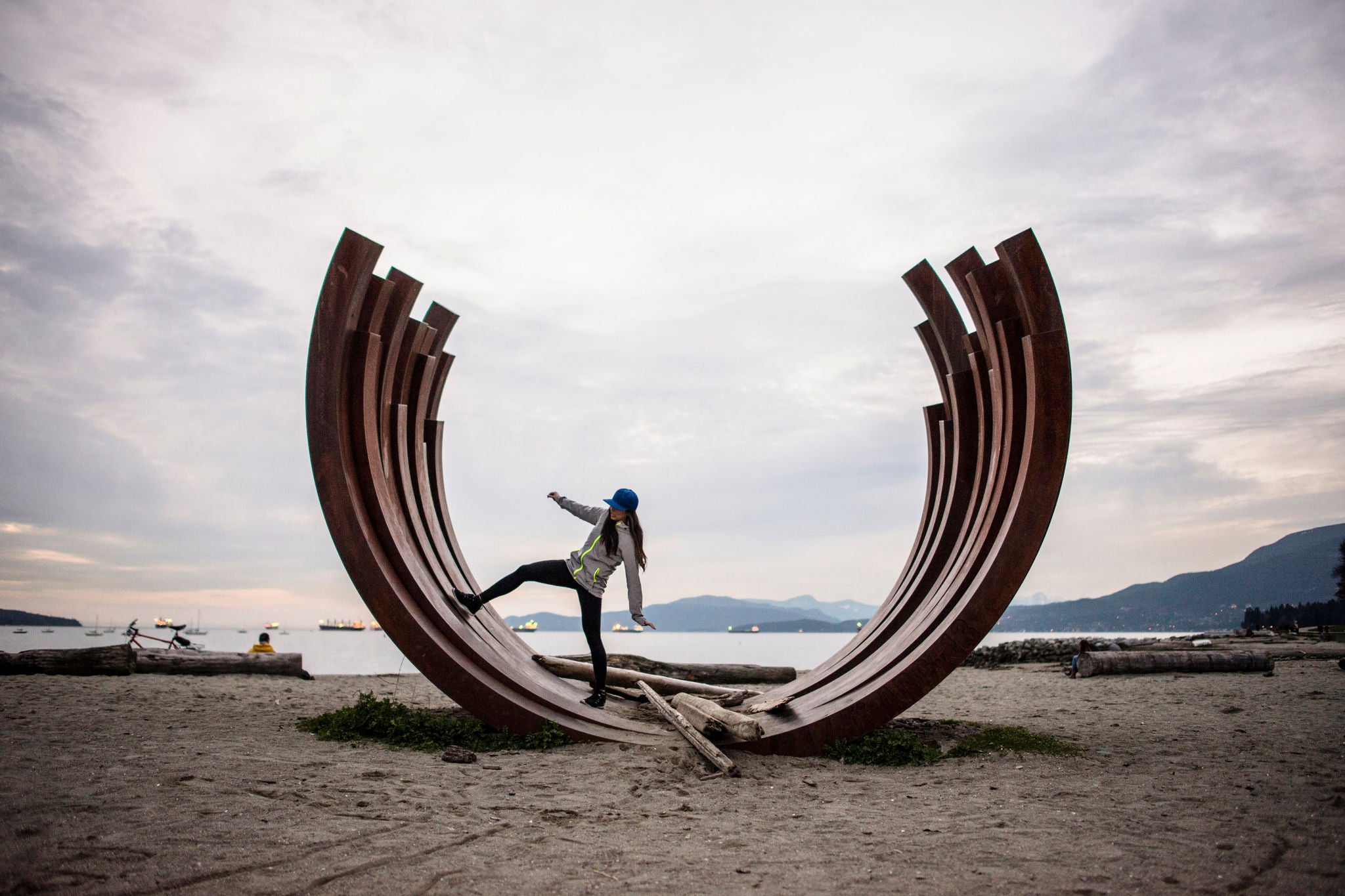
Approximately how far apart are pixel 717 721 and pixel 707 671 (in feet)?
20.3

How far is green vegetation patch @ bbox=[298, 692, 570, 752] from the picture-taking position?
662 cm

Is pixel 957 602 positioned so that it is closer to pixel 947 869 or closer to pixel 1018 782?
pixel 1018 782

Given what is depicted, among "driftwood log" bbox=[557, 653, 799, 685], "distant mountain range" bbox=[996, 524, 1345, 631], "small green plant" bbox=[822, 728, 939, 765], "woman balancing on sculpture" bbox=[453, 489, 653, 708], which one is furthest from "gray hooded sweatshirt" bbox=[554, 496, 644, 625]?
"distant mountain range" bbox=[996, 524, 1345, 631]

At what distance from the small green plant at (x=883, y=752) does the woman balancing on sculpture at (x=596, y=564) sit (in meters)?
2.05

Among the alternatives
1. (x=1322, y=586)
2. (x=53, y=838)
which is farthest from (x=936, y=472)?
(x=1322, y=586)

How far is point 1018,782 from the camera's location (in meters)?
5.48

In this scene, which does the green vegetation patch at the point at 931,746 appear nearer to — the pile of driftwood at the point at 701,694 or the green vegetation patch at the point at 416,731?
the pile of driftwood at the point at 701,694

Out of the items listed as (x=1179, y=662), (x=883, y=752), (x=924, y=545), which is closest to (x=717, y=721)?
(x=883, y=752)

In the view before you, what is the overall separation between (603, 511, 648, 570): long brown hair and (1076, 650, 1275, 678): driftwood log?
29.3 feet

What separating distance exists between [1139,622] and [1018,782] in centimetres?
13286

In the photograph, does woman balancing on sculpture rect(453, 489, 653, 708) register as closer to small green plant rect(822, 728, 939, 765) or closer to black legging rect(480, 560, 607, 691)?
black legging rect(480, 560, 607, 691)

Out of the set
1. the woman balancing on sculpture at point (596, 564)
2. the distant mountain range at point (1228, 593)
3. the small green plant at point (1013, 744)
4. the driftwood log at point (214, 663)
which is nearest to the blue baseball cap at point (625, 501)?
the woman balancing on sculpture at point (596, 564)

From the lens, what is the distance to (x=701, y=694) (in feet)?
29.9

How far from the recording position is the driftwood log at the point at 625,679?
29.7 ft
